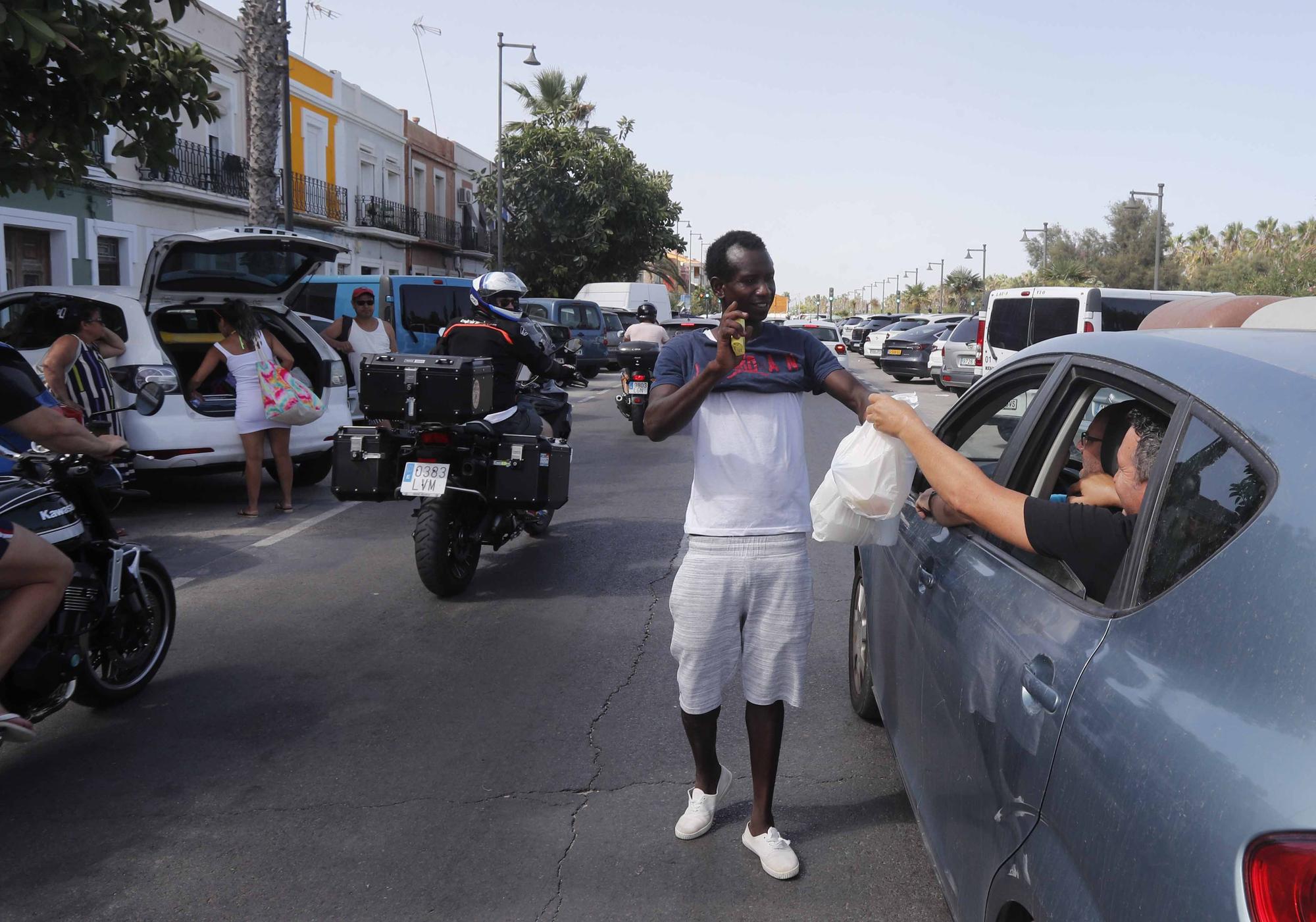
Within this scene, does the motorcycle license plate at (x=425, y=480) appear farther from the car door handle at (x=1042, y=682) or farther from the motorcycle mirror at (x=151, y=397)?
the car door handle at (x=1042, y=682)

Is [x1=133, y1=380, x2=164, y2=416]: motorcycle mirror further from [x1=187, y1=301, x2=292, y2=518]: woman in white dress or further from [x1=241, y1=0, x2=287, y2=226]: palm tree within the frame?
[x1=241, y1=0, x2=287, y2=226]: palm tree

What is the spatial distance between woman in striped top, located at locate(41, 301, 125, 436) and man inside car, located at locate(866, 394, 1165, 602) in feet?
21.3

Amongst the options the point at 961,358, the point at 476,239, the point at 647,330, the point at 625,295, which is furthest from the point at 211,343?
the point at 476,239

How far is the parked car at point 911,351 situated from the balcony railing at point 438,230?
19060mm

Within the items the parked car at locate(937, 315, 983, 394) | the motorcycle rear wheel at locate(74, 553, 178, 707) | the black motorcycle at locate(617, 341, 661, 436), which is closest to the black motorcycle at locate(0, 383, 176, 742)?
the motorcycle rear wheel at locate(74, 553, 178, 707)

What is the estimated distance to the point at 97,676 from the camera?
4699mm

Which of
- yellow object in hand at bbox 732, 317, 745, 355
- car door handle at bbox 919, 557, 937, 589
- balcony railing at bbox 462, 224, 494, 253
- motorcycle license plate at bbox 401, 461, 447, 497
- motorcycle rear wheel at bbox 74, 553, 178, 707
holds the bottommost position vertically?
motorcycle rear wheel at bbox 74, 553, 178, 707

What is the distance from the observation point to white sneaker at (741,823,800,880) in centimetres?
340

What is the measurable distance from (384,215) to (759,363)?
37194 mm

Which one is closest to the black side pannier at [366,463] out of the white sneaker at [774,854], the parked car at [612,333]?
the white sneaker at [774,854]

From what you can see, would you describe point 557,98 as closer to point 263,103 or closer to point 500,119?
point 500,119

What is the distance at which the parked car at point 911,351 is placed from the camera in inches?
1172

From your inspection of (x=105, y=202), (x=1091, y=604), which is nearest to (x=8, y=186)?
(x=1091, y=604)

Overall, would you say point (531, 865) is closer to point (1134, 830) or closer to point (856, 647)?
point (856, 647)
